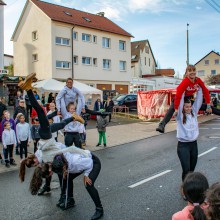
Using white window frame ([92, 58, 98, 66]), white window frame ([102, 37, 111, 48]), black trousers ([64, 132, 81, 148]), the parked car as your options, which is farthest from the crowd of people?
white window frame ([102, 37, 111, 48])

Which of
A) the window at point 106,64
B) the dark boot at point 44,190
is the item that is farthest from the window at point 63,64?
the dark boot at point 44,190

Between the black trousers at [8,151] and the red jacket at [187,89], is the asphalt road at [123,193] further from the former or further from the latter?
the red jacket at [187,89]

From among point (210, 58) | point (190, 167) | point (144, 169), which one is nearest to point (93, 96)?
point (144, 169)

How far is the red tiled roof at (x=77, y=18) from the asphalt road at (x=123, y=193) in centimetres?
2827

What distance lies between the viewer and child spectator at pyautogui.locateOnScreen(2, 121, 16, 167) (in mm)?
9211

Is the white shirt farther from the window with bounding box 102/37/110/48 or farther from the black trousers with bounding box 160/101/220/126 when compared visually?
the window with bounding box 102/37/110/48

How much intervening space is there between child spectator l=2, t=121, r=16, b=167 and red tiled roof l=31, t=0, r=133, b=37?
2688 centimetres

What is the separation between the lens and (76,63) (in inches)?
1431

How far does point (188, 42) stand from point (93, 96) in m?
13.0

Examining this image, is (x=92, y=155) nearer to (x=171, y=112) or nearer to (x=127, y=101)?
(x=171, y=112)

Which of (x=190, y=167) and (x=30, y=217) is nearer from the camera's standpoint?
(x=30, y=217)

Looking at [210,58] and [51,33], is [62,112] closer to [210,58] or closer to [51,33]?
[51,33]

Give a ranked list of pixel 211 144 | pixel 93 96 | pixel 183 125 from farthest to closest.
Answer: pixel 93 96
pixel 211 144
pixel 183 125

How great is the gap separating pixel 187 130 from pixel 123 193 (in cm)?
186
